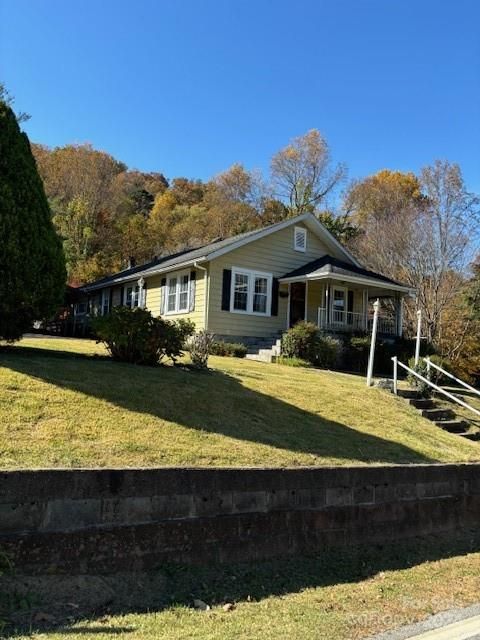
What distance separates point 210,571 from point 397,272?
89.8 feet

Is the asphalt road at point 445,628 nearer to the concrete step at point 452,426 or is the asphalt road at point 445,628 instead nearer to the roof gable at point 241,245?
the concrete step at point 452,426

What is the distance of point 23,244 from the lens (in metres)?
7.67

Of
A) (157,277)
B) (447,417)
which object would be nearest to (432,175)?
(157,277)

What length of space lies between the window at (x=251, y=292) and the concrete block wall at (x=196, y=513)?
14170 millimetres

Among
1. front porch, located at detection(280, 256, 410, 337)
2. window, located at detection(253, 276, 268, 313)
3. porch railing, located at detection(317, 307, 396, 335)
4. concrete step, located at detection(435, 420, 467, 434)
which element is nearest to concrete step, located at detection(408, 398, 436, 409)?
concrete step, located at detection(435, 420, 467, 434)

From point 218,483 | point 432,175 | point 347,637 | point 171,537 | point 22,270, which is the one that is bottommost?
point 347,637

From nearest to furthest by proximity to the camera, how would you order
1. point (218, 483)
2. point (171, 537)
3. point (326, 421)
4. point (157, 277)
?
point (171, 537)
point (218, 483)
point (326, 421)
point (157, 277)

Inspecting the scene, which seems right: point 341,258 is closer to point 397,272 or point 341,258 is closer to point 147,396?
point 397,272

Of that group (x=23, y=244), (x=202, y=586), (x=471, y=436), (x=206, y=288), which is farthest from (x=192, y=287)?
(x=202, y=586)

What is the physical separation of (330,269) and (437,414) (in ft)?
34.1

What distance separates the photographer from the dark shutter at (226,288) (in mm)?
20000

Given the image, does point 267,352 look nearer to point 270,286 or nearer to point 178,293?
point 270,286

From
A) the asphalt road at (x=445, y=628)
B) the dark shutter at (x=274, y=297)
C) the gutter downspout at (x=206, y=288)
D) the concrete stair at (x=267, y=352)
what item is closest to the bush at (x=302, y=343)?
the concrete stair at (x=267, y=352)

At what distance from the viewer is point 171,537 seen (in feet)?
15.6
